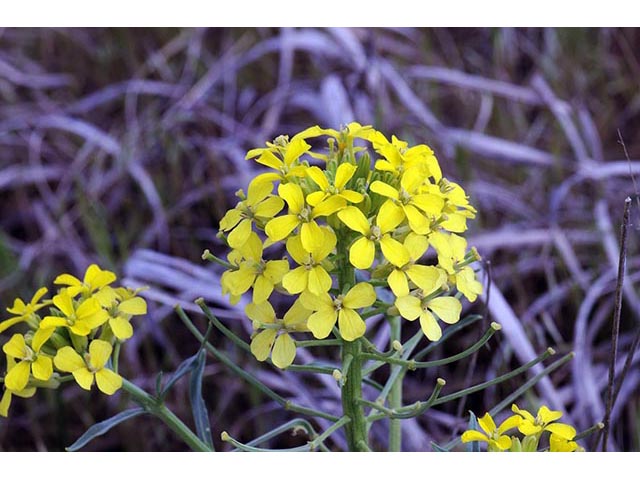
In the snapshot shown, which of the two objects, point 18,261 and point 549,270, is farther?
point 18,261

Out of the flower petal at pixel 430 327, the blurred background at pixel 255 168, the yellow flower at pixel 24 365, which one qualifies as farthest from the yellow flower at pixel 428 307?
the blurred background at pixel 255 168

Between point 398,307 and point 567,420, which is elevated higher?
point 398,307

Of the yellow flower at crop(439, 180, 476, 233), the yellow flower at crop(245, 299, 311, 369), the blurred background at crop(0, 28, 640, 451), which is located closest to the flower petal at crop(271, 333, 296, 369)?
the yellow flower at crop(245, 299, 311, 369)

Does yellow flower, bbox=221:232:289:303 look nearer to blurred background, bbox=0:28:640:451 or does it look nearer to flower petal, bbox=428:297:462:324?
flower petal, bbox=428:297:462:324

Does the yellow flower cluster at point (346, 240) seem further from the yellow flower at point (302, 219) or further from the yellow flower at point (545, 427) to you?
the yellow flower at point (545, 427)

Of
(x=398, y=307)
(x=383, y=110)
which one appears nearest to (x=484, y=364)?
(x=383, y=110)

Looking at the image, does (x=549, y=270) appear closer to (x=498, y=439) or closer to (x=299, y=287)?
(x=498, y=439)
